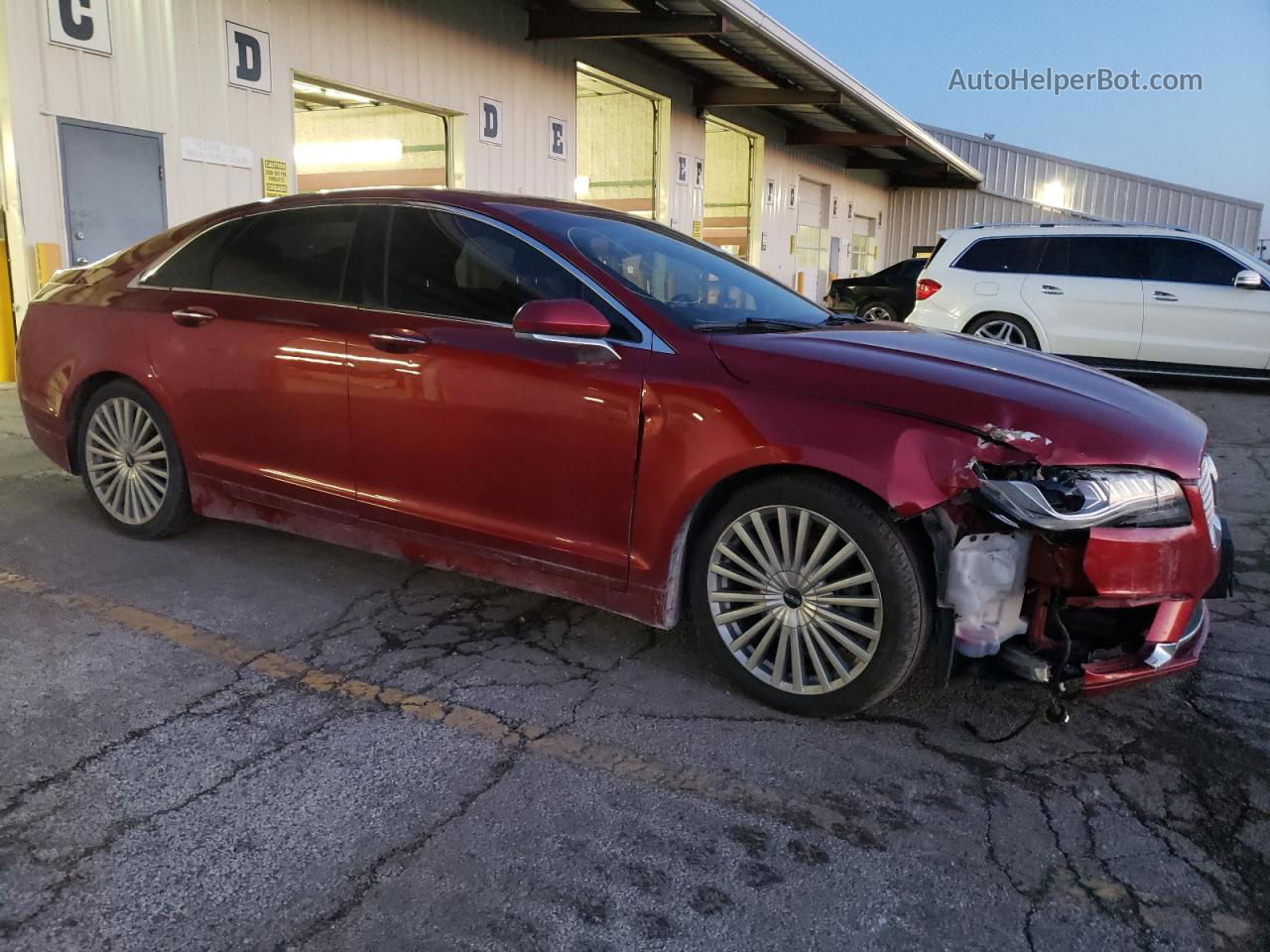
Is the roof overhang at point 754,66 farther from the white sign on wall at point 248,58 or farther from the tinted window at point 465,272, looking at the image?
the tinted window at point 465,272

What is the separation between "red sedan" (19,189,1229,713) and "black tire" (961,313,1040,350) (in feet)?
23.2

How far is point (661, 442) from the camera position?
3.08 meters

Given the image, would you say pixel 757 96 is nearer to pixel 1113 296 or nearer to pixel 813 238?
pixel 813 238

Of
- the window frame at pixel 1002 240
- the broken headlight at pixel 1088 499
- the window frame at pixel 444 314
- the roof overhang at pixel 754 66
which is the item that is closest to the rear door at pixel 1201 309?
the window frame at pixel 1002 240

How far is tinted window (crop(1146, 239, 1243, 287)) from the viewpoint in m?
9.85

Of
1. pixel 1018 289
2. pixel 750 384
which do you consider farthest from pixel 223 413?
pixel 1018 289

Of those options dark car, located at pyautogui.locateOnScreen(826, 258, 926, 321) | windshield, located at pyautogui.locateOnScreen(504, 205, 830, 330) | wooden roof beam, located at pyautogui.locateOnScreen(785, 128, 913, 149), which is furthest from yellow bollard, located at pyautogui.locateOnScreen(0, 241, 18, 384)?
wooden roof beam, located at pyautogui.locateOnScreen(785, 128, 913, 149)

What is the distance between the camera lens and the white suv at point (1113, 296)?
32.3ft

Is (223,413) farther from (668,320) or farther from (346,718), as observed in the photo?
(668,320)

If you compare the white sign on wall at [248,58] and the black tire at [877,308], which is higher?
the white sign on wall at [248,58]

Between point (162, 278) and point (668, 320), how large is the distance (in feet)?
8.46

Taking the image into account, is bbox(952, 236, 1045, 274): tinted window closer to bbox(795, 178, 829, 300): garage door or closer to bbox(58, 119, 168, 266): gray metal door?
bbox(58, 119, 168, 266): gray metal door

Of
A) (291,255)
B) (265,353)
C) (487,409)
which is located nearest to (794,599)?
(487,409)

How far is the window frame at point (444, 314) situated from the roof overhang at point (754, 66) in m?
9.24
